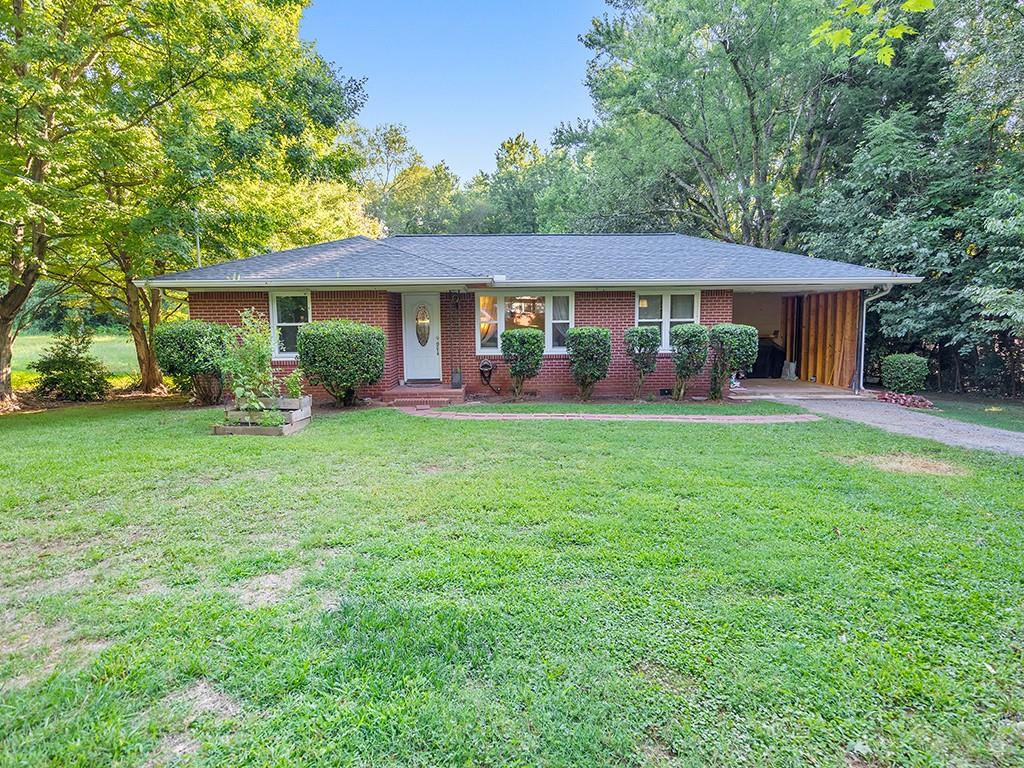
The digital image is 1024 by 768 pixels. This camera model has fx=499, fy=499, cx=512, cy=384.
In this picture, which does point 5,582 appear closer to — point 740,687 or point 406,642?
point 406,642

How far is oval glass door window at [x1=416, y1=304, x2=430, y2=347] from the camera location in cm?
1102

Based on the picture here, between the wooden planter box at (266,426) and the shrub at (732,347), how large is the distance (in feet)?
24.5

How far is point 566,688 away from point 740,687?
746 mm

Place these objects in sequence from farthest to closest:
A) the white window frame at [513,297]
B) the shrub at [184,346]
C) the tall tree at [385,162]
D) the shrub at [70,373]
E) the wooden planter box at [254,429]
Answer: the tall tree at [385,162]
the shrub at [70,373]
the white window frame at [513,297]
the shrub at [184,346]
the wooden planter box at [254,429]

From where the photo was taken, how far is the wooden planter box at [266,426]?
7002mm

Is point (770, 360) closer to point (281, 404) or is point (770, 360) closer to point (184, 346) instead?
point (281, 404)

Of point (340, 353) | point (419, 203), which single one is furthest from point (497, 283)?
point (419, 203)

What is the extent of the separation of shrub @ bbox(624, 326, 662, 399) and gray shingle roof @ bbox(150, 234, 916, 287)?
3.61 feet

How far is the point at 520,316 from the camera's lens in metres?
11.0

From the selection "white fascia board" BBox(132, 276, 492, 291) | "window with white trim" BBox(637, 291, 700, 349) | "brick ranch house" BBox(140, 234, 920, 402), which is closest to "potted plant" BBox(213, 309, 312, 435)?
"white fascia board" BBox(132, 276, 492, 291)

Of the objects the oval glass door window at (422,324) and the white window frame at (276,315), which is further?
the oval glass door window at (422,324)

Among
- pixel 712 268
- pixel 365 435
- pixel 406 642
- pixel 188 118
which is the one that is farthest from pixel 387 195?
pixel 406 642

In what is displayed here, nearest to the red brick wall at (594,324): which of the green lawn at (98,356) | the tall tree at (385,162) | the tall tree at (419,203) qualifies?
the green lawn at (98,356)

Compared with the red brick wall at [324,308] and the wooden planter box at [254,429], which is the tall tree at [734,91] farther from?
the wooden planter box at [254,429]
